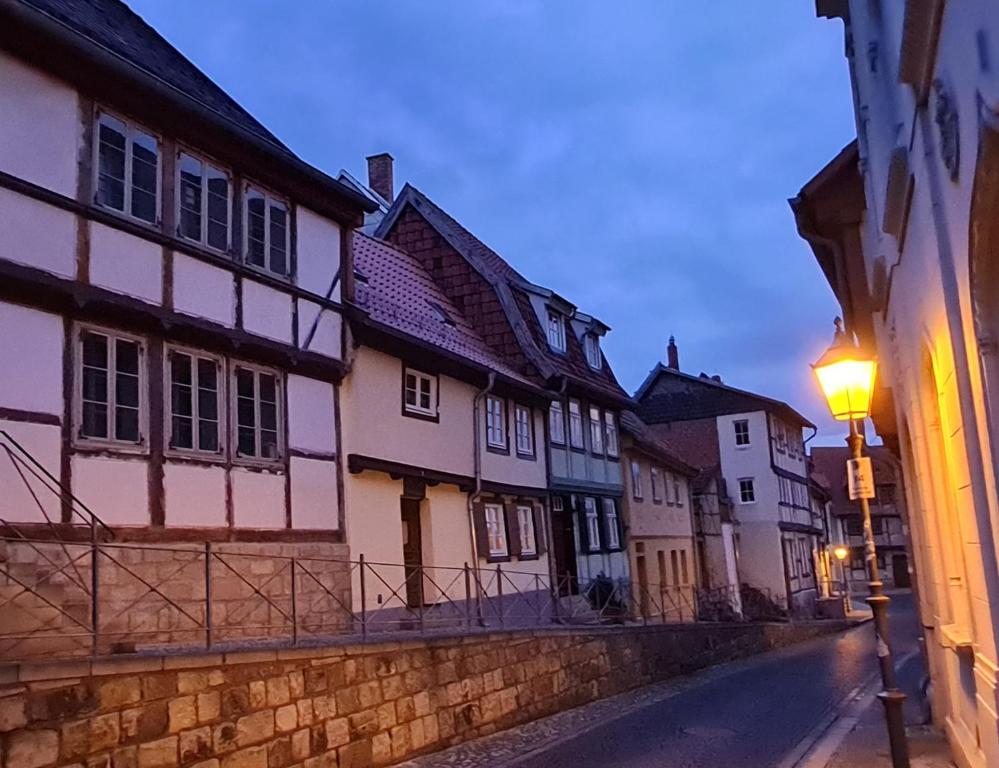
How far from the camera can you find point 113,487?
36.5 feet

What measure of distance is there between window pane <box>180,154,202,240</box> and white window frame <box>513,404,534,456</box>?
1065 cm

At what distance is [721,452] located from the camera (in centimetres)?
4619

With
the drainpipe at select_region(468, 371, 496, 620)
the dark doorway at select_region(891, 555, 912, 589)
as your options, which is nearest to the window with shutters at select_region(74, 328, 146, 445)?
the drainpipe at select_region(468, 371, 496, 620)

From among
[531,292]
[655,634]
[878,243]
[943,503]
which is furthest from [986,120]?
[531,292]

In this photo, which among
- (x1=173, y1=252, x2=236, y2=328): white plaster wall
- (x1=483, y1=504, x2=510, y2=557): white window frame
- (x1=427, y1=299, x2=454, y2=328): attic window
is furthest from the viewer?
(x1=427, y1=299, x2=454, y2=328): attic window

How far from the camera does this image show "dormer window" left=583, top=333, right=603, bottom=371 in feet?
96.7

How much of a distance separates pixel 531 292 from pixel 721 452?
22419 millimetres

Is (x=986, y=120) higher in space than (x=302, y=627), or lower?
higher

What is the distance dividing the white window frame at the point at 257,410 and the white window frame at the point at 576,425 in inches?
495

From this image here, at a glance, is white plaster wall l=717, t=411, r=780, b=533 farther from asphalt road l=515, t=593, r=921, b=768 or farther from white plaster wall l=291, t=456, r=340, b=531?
white plaster wall l=291, t=456, r=340, b=531

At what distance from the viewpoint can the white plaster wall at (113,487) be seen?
10.8m

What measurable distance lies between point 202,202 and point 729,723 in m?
10.7

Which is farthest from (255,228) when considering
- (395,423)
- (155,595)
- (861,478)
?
(861,478)

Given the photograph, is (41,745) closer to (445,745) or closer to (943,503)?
(445,745)
